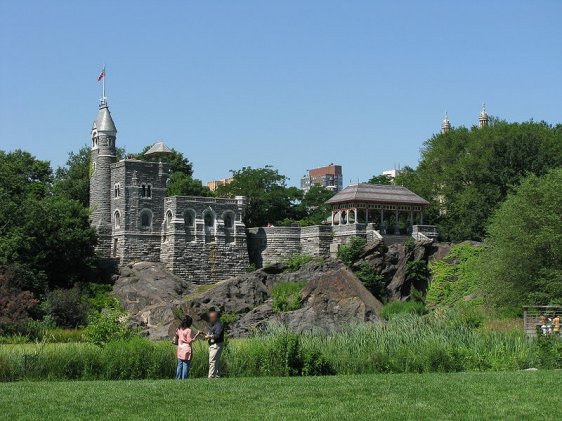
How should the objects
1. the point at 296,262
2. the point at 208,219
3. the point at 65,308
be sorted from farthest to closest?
the point at 208,219, the point at 296,262, the point at 65,308

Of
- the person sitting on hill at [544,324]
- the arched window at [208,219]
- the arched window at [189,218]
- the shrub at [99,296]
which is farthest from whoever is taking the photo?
the arched window at [208,219]

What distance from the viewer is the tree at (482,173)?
6606cm

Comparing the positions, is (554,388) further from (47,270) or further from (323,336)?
(47,270)

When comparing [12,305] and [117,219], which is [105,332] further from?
[117,219]

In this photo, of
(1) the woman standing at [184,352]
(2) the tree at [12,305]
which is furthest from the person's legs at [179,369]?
(2) the tree at [12,305]

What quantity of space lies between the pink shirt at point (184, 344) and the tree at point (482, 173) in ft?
145

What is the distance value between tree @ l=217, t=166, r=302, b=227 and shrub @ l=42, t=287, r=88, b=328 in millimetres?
24520

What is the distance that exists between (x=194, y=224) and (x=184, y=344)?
3717 centimetres

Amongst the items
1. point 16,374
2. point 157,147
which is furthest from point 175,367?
point 157,147

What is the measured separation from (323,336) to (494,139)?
44.0m

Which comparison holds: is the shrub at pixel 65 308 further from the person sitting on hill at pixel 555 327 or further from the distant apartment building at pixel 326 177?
the distant apartment building at pixel 326 177

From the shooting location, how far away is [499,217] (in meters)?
47.8

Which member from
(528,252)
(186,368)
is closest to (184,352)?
(186,368)

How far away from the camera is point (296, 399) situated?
1825 cm
